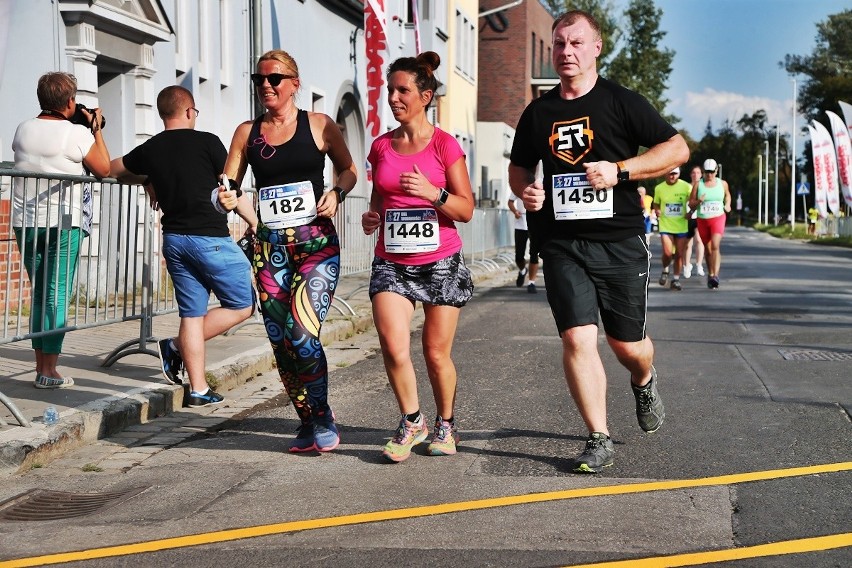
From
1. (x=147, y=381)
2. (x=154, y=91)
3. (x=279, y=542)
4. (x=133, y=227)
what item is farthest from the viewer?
(x=154, y=91)

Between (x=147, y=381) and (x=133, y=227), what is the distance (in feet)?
4.31

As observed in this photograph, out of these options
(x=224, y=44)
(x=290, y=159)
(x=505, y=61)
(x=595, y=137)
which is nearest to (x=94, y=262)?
(x=290, y=159)

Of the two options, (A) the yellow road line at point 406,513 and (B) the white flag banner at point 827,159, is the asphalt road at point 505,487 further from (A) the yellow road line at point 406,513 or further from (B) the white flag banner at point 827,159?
(B) the white flag banner at point 827,159

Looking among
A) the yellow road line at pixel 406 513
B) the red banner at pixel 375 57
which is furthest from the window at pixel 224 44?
the yellow road line at pixel 406 513

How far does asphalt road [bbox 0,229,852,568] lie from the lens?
4.63m

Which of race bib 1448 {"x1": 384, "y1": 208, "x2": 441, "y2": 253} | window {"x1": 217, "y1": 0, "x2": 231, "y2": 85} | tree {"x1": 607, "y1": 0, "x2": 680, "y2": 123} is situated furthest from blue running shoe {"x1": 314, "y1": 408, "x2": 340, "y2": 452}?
tree {"x1": 607, "y1": 0, "x2": 680, "y2": 123}

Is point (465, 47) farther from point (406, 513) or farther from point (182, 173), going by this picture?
point (406, 513)

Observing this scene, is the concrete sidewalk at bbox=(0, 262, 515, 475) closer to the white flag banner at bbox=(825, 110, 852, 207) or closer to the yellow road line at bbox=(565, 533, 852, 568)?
the yellow road line at bbox=(565, 533, 852, 568)

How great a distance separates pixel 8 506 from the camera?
5602 millimetres

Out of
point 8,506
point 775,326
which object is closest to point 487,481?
point 8,506

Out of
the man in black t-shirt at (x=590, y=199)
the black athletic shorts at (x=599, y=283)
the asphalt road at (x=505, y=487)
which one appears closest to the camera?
the asphalt road at (x=505, y=487)

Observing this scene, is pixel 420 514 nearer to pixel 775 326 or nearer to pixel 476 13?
pixel 775 326

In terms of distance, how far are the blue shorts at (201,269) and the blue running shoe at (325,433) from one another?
1781 millimetres

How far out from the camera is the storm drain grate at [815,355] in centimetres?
1037
